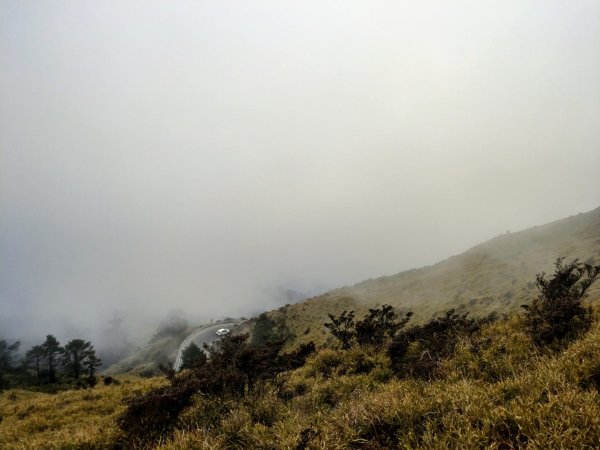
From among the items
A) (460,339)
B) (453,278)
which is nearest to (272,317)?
(453,278)

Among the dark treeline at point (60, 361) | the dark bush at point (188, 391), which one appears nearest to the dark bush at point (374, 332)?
the dark bush at point (188, 391)

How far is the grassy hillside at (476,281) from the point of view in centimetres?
3173


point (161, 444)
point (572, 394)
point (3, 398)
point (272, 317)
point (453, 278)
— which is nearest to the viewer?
point (572, 394)

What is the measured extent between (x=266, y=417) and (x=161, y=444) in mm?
2381

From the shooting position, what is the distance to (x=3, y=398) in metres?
21.1

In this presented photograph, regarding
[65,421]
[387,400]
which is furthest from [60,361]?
[387,400]

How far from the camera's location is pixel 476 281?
38.9 meters

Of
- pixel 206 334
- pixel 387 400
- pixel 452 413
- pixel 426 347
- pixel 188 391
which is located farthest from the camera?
pixel 206 334

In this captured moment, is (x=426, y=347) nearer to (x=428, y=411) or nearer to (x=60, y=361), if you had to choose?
(x=428, y=411)

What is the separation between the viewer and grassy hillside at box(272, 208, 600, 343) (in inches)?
1249

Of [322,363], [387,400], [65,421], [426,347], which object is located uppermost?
[387,400]

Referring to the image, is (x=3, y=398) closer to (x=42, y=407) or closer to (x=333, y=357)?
(x=42, y=407)

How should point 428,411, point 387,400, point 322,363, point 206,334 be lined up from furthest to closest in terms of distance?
1. point 206,334
2. point 322,363
3. point 387,400
4. point 428,411

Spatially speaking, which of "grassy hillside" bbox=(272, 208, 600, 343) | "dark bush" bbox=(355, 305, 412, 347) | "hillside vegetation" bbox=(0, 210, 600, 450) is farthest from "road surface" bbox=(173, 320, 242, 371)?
"hillside vegetation" bbox=(0, 210, 600, 450)
